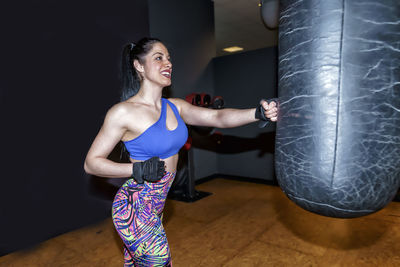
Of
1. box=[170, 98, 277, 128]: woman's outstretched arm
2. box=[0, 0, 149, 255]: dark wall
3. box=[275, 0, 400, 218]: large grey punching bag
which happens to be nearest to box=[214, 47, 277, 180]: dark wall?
box=[0, 0, 149, 255]: dark wall

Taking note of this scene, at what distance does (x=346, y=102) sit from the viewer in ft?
2.09

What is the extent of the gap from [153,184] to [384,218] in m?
2.26

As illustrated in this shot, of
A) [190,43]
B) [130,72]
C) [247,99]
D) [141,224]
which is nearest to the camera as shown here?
[141,224]

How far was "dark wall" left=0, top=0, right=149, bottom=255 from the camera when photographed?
1975mm

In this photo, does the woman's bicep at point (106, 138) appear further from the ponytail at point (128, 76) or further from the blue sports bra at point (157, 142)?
the ponytail at point (128, 76)

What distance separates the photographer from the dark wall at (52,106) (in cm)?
198

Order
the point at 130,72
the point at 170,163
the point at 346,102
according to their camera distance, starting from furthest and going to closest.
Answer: the point at 130,72 → the point at 170,163 → the point at 346,102

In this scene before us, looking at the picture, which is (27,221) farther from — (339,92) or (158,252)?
(339,92)

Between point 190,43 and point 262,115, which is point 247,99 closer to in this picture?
point 190,43

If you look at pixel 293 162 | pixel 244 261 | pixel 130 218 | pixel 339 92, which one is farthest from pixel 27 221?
pixel 339 92

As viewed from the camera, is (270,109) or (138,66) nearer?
(270,109)

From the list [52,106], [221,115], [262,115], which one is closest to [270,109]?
[262,115]

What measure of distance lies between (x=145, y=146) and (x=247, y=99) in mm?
2749

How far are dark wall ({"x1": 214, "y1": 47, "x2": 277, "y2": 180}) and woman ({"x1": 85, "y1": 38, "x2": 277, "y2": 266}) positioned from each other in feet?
7.76
